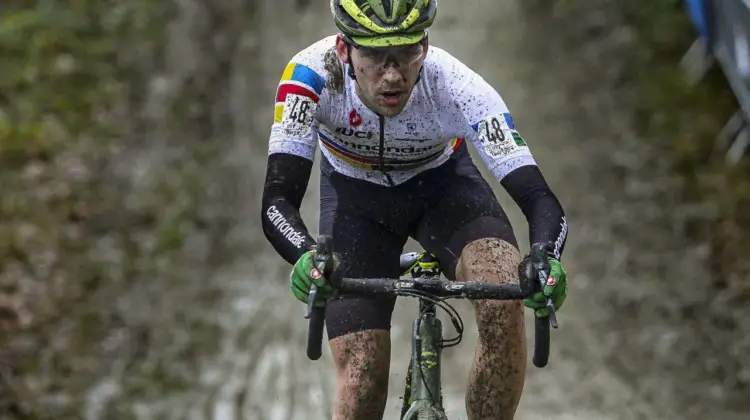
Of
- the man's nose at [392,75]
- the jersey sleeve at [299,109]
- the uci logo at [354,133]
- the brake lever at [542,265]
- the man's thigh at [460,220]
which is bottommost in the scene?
the man's thigh at [460,220]

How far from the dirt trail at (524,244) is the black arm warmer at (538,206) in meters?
3.91

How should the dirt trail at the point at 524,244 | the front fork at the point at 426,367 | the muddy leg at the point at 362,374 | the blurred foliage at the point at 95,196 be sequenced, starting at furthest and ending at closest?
the blurred foliage at the point at 95,196, the dirt trail at the point at 524,244, the muddy leg at the point at 362,374, the front fork at the point at 426,367

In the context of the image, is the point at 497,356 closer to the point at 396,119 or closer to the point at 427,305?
the point at 427,305

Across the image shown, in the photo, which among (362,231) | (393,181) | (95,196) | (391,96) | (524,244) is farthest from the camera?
(95,196)

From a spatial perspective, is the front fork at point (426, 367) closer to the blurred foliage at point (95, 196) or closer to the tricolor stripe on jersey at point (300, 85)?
the tricolor stripe on jersey at point (300, 85)

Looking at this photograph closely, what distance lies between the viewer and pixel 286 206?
5469 millimetres

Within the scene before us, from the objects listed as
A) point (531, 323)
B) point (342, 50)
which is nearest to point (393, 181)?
point (342, 50)

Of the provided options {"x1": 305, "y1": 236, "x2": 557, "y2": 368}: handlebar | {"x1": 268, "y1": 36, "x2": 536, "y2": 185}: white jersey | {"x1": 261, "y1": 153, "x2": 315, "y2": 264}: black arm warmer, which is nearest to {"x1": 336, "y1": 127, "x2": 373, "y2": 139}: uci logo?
{"x1": 268, "y1": 36, "x2": 536, "y2": 185}: white jersey

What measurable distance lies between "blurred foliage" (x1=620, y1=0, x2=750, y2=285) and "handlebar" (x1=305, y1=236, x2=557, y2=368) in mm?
6923

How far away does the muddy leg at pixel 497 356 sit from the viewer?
546 centimetres

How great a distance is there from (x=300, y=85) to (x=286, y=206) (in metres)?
0.68

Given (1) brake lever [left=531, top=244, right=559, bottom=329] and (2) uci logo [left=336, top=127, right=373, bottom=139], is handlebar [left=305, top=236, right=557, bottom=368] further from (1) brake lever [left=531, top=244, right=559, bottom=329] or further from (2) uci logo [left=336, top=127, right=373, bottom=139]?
(2) uci logo [left=336, top=127, right=373, bottom=139]

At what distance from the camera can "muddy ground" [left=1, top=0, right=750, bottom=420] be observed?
9781 millimetres

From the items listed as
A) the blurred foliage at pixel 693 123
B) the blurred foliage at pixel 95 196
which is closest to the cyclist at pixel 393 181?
the blurred foliage at pixel 95 196
